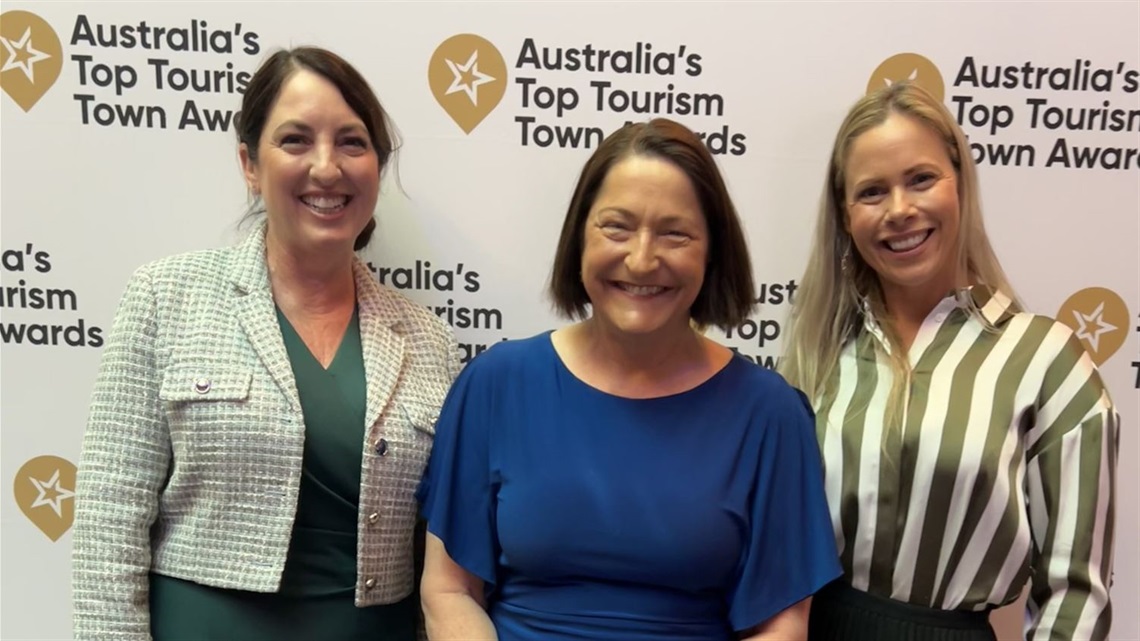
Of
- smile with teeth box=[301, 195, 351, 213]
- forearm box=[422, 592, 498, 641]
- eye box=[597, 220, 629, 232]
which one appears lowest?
forearm box=[422, 592, 498, 641]

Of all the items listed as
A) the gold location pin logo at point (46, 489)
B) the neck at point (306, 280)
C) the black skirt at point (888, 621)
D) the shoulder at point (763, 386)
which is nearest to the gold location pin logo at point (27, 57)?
the neck at point (306, 280)

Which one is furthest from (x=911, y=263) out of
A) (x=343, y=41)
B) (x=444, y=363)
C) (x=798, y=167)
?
(x=343, y=41)

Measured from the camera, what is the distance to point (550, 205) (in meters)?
1.89

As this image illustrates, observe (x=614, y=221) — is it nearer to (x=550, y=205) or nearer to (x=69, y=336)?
(x=550, y=205)

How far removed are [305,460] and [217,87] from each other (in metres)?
0.96

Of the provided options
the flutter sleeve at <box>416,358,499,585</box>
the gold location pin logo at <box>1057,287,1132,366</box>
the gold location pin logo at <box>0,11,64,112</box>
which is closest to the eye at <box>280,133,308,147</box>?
the flutter sleeve at <box>416,358,499,585</box>

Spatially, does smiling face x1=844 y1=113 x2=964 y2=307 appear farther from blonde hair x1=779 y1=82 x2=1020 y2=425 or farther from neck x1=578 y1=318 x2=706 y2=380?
neck x1=578 y1=318 x2=706 y2=380

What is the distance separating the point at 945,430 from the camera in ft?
4.63

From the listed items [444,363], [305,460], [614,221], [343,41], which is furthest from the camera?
[343,41]

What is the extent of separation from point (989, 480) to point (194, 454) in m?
1.42

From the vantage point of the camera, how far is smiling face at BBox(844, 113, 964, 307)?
146 cm

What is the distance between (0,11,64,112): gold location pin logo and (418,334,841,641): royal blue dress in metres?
1.33

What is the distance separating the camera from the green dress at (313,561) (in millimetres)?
1406

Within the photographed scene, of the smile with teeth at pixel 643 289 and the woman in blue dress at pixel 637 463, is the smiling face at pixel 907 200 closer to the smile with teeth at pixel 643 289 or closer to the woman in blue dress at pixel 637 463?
the woman in blue dress at pixel 637 463
